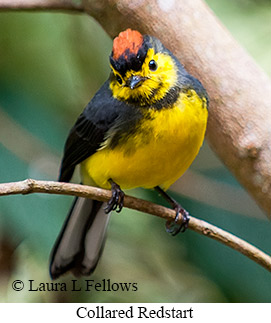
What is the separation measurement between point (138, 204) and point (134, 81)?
42 cm

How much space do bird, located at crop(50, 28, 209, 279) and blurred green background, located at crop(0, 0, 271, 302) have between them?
391 mm

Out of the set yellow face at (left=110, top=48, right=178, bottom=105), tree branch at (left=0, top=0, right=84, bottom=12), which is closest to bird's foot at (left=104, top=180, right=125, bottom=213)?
yellow face at (left=110, top=48, right=178, bottom=105)

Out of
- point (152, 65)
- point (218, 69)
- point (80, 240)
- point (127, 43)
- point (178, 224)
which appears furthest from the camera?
point (80, 240)

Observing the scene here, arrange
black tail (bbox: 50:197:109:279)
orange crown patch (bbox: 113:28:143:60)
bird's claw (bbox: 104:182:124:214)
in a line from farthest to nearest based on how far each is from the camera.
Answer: black tail (bbox: 50:197:109:279), bird's claw (bbox: 104:182:124:214), orange crown patch (bbox: 113:28:143:60)

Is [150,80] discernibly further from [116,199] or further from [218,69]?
[116,199]

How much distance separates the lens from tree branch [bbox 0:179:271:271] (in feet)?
5.81

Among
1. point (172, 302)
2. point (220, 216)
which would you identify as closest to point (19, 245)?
point (172, 302)

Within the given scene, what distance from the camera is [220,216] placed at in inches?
113

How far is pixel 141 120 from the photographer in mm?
2203

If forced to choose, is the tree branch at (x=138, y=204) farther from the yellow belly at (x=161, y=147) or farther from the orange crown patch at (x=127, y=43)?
the orange crown patch at (x=127, y=43)

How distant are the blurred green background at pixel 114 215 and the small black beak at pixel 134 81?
772 mm

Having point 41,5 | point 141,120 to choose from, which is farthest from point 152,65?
point 41,5

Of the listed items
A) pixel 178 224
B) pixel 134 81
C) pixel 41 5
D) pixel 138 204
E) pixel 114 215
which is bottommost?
pixel 114 215

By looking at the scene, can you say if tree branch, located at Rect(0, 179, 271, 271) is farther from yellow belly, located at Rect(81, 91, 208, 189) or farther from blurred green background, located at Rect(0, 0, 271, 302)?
blurred green background, located at Rect(0, 0, 271, 302)
